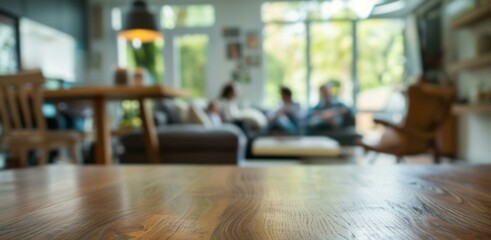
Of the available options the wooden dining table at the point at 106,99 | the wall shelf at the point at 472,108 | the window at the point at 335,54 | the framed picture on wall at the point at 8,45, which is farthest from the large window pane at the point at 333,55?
the wooden dining table at the point at 106,99

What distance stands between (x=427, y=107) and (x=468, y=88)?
8.54 ft

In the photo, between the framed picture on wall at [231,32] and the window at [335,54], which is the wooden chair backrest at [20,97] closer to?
the framed picture on wall at [231,32]

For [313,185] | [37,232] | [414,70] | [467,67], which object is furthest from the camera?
[414,70]

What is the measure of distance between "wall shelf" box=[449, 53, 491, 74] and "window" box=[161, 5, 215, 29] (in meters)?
3.91

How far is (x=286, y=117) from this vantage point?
533 cm

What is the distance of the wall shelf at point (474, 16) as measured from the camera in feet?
13.0

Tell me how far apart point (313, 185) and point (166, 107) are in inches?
139

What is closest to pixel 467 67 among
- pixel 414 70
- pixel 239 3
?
pixel 414 70

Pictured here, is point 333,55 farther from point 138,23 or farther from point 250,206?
point 250,206

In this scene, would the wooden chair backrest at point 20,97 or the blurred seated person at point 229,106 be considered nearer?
the wooden chair backrest at point 20,97

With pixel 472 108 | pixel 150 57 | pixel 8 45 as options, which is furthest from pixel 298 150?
pixel 150 57

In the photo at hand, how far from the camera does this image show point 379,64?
7059 millimetres

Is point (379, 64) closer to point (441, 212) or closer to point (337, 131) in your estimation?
point (337, 131)

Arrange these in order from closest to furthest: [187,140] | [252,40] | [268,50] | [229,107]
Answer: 1. [187,140]
2. [229,107]
3. [252,40]
4. [268,50]
